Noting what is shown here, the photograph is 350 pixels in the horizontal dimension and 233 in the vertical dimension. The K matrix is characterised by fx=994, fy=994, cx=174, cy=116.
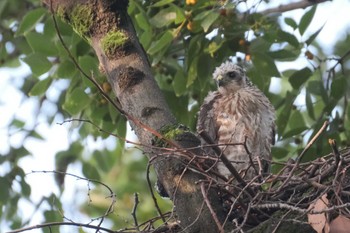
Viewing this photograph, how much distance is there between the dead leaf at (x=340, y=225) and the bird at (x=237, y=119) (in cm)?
181

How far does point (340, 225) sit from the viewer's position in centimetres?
389

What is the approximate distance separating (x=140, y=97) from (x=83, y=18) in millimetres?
484

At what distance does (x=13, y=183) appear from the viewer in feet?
23.3

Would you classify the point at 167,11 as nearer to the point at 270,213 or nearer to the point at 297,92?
the point at 297,92

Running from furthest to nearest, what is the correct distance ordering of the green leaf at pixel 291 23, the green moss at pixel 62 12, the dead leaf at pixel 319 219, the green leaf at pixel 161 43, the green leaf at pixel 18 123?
1. the green leaf at pixel 18 123
2. the green leaf at pixel 291 23
3. the green leaf at pixel 161 43
4. the green moss at pixel 62 12
5. the dead leaf at pixel 319 219

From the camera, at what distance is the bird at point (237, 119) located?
234 inches

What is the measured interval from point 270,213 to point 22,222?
3.59m

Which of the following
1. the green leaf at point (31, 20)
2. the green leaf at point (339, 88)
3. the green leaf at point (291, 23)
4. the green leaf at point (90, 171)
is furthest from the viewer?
the green leaf at point (90, 171)

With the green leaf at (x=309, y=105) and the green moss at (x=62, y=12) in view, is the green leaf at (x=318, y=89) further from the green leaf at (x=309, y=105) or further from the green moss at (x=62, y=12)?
the green moss at (x=62, y=12)

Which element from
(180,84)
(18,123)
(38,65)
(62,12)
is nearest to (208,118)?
(180,84)

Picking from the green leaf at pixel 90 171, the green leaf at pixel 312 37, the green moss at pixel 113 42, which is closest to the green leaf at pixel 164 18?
the green leaf at pixel 312 37

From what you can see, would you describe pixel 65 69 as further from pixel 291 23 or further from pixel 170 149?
pixel 170 149

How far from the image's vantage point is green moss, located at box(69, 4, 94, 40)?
460 cm

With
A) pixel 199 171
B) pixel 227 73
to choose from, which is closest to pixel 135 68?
pixel 199 171
